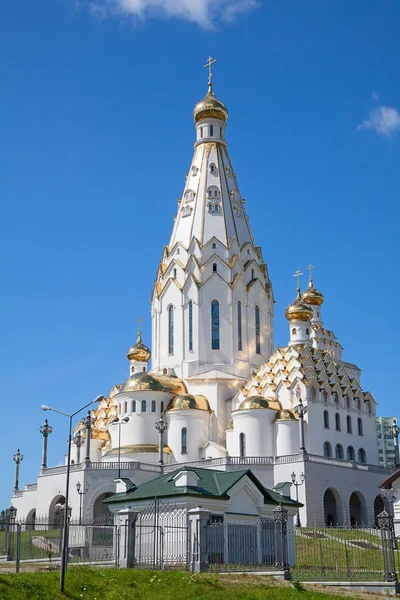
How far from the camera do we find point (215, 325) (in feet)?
215

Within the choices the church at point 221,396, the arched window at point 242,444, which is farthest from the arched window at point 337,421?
the arched window at point 242,444

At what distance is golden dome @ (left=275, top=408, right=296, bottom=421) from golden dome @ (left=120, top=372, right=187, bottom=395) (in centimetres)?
982

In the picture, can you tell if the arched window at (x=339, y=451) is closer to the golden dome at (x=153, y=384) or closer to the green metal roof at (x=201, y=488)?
the golden dome at (x=153, y=384)

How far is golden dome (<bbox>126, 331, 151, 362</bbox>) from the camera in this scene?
235ft

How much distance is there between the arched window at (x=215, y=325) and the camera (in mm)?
65025

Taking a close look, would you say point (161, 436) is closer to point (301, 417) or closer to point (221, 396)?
point (221, 396)

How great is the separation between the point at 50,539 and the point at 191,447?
66.3 feet

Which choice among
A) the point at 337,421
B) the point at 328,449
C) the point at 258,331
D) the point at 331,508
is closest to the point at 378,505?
the point at 331,508

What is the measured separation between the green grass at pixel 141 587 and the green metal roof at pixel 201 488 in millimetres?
5728

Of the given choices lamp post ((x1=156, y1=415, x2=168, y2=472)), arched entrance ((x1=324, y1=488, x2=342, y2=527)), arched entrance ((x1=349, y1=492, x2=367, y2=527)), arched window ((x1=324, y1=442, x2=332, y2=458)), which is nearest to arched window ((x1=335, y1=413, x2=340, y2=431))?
arched window ((x1=324, y1=442, x2=332, y2=458))

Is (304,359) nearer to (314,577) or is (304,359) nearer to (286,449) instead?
(286,449)

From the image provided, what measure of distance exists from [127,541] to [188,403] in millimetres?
33817

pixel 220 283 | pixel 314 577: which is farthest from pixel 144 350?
pixel 314 577

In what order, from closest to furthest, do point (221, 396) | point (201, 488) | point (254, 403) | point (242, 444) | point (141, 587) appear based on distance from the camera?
point (141, 587), point (201, 488), point (254, 403), point (242, 444), point (221, 396)
